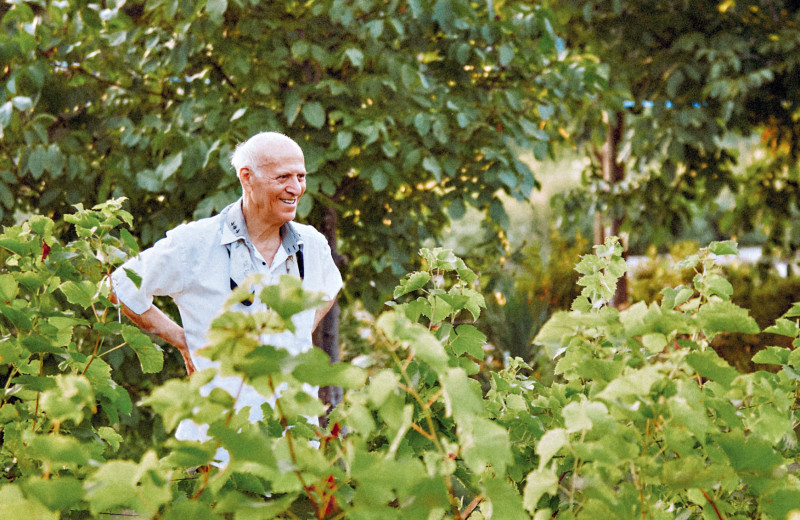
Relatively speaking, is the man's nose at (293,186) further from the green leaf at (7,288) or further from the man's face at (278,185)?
the green leaf at (7,288)

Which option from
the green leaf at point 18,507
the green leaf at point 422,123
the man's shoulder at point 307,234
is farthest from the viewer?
the green leaf at point 422,123

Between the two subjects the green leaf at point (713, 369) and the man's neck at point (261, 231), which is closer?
the green leaf at point (713, 369)

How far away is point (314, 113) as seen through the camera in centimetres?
305

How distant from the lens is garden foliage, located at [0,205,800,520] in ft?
2.62

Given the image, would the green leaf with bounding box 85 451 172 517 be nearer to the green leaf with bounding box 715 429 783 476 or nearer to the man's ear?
the green leaf with bounding box 715 429 783 476

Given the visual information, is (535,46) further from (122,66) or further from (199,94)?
(122,66)

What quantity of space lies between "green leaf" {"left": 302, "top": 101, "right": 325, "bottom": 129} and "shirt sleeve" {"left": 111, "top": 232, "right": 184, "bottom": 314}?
37.5 inches

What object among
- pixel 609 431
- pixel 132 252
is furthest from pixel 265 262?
pixel 609 431

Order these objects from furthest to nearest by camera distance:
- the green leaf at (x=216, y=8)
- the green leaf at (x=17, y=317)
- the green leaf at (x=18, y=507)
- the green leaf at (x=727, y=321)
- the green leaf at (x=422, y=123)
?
the green leaf at (x=422, y=123), the green leaf at (x=216, y=8), the green leaf at (x=17, y=317), the green leaf at (x=727, y=321), the green leaf at (x=18, y=507)

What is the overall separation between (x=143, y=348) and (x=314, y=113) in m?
1.84

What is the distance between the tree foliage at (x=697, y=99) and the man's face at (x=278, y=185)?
116 inches

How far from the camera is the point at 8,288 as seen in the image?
4.10 feet

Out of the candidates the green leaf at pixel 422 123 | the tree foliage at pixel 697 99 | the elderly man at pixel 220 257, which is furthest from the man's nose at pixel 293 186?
the tree foliage at pixel 697 99

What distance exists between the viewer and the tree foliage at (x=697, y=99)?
16.1 ft
